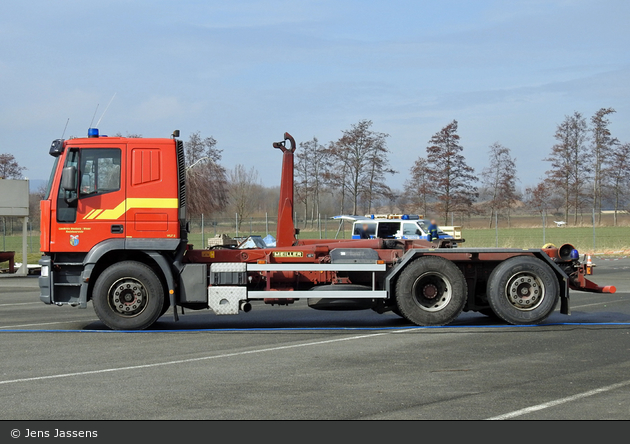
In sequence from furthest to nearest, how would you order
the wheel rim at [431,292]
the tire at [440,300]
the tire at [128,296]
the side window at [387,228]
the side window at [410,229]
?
the side window at [387,228] → the side window at [410,229] → the wheel rim at [431,292] → the tire at [440,300] → the tire at [128,296]

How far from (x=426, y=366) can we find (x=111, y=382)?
351 centimetres

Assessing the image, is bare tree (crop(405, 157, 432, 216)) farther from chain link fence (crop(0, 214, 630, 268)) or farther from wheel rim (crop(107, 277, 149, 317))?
wheel rim (crop(107, 277, 149, 317))

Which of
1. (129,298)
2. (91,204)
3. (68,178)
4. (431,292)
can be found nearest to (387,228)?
(431,292)

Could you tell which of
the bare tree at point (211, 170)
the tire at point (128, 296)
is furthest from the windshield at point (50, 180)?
the bare tree at point (211, 170)

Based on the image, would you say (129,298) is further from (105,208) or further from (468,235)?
(468,235)

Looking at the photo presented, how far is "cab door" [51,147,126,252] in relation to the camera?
11.1 metres

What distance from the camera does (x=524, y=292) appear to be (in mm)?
11508

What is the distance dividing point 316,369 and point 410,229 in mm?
18401

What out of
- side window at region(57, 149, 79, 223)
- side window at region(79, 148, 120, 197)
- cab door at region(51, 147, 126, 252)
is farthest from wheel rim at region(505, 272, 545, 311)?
side window at region(57, 149, 79, 223)

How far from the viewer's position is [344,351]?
9.30 metres

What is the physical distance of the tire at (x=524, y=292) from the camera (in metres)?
11.4

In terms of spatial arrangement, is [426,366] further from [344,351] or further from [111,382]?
[111,382]

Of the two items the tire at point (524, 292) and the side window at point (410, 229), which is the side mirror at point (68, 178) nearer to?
the tire at point (524, 292)

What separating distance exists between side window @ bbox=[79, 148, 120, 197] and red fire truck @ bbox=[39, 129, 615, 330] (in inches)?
0.6
